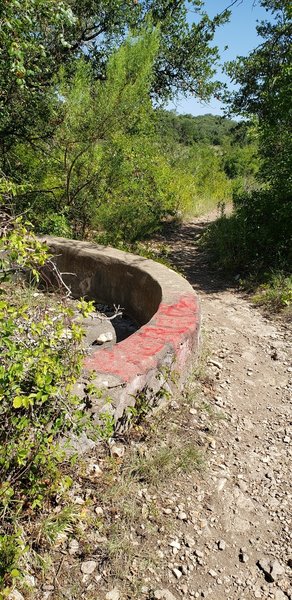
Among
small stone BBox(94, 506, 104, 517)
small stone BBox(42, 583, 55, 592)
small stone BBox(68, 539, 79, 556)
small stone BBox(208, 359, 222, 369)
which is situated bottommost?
small stone BBox(42, 583, 55, 592)

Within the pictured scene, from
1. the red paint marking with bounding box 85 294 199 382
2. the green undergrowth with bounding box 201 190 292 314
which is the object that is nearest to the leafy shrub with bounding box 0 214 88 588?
the red paint marking with bounding box 85 294 199 382

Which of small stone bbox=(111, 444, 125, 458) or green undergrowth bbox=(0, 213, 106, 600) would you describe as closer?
green undergrowth bbox=(0, 213, 106, 600)

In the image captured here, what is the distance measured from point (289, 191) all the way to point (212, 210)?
19.2 feet

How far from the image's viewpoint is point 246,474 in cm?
249

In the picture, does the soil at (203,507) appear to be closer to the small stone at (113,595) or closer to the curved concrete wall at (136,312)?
the small stone at (113,595)

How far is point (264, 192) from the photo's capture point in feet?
20.3

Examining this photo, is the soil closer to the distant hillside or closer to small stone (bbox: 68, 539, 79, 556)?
small stone (bbox: 68, 539, 79, 556)

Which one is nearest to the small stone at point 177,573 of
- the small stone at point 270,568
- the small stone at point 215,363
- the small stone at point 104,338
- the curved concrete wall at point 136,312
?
the small stone at point 270,568

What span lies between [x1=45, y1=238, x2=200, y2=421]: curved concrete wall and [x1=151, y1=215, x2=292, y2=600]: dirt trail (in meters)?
0.51

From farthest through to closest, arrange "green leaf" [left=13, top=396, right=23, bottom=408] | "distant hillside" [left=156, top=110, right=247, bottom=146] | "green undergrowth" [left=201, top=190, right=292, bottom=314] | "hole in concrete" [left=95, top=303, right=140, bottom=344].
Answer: "distant hillside" [left=156, top=110, right=247, bottom=146] → "green undergrowth" [left=201, top=190, right=292, bottom=314] → "hole in concrete" [left=95, top=303, right=140, bottom=344] → "green leaf" [left=13, top=396, right=23, bottom=408]

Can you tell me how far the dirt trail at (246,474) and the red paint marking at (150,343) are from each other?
1.71ft

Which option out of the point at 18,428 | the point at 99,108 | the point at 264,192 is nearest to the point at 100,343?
the point at 18,428

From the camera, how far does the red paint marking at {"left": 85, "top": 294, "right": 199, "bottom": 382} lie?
2.45 meters

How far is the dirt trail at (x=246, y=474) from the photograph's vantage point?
1881 mm
